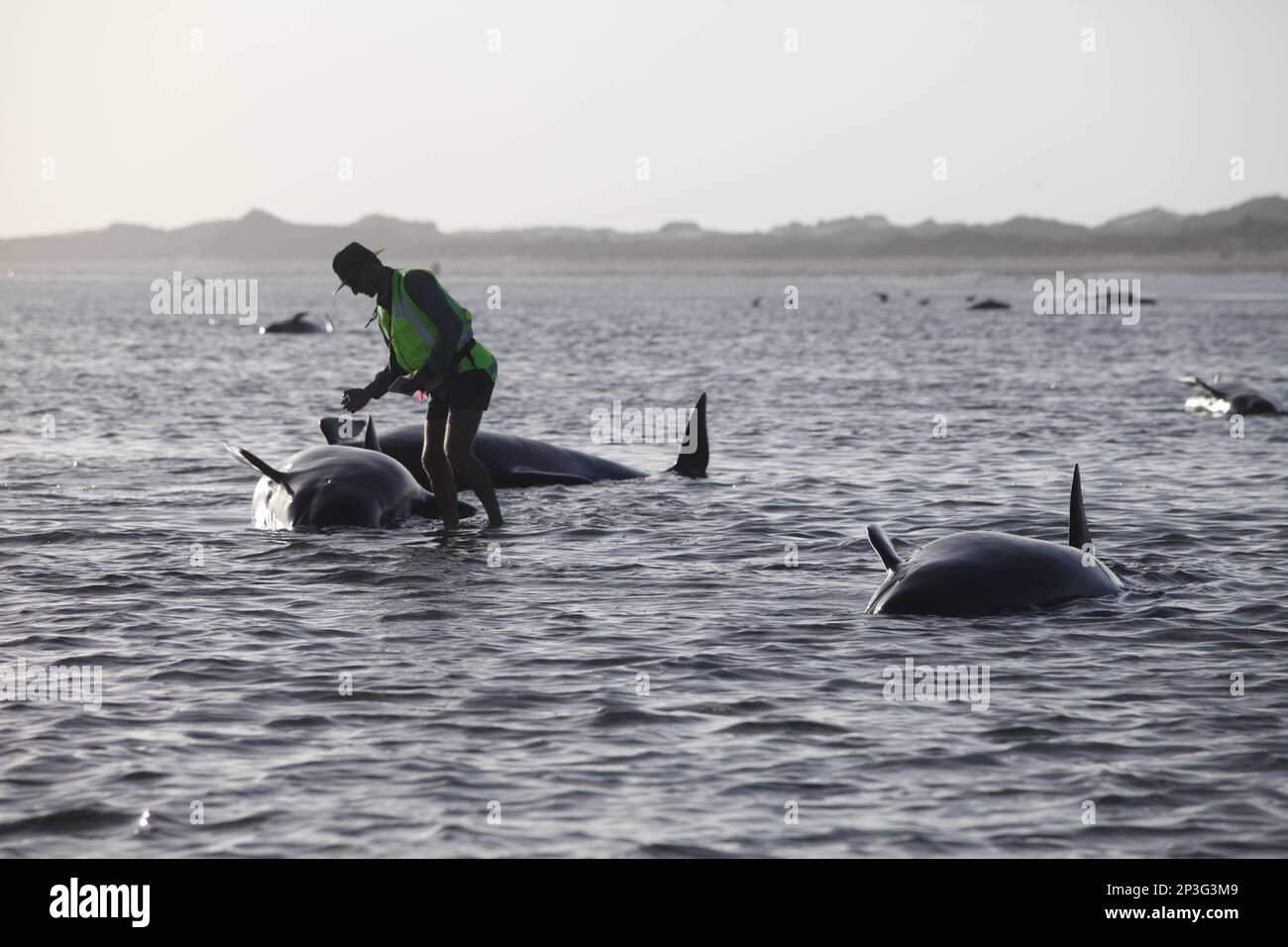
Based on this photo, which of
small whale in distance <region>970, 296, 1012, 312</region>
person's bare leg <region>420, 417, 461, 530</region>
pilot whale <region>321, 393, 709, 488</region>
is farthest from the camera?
small whale in distance <region>970, 296, 1012, 312</region>

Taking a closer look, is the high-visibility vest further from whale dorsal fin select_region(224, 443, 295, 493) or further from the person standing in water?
whale dorsal fin select_region(224, 443, 295, 493)

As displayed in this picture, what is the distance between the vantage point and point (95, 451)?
21.3 meters

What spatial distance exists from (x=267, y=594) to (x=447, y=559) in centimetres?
188

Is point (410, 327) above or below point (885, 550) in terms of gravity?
above

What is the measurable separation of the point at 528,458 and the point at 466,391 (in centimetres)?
392

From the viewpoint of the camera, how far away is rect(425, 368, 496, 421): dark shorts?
14.3 meters

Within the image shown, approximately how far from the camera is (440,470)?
14.6 m

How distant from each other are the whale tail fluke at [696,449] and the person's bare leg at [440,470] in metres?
4.29

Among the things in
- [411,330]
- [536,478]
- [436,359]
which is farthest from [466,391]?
[536,478]

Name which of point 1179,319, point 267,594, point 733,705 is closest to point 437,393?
point 267,594

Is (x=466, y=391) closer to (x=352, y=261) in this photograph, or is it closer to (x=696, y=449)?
(x=352, y=261)

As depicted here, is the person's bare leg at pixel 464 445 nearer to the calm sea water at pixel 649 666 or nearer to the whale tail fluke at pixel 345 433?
the calm sea water at pixel 649 666

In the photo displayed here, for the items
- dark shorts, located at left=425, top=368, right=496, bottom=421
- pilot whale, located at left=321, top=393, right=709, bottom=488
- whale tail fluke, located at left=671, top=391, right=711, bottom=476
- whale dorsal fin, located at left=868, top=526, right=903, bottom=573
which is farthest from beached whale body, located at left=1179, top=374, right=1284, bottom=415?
whale dorsal fin, located at left=868, top=526, right=903, bottom=573
